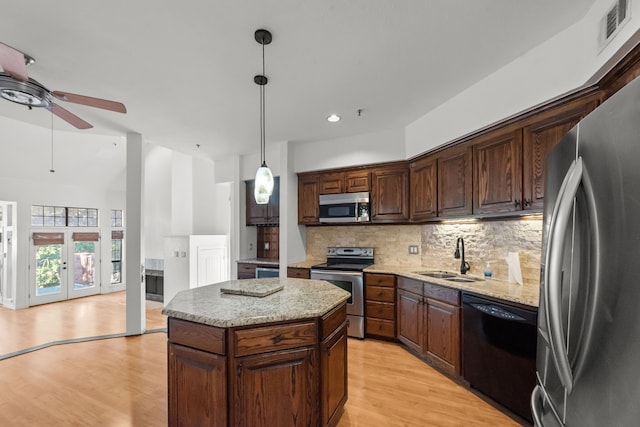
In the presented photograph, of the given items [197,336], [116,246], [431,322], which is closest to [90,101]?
[197,336]

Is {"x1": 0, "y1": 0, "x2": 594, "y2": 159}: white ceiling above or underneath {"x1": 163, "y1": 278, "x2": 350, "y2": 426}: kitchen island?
above

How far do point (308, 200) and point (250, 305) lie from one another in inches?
107

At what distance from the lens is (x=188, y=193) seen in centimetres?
579

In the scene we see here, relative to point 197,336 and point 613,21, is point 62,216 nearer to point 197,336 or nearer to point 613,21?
point 197,336

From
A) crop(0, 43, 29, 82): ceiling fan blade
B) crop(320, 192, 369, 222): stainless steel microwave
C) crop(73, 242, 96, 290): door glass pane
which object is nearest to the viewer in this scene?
crop(0, 43, 29, 82): ceiling fan blade

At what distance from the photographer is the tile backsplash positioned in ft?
8.76

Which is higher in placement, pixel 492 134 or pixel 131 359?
pixel 492 134

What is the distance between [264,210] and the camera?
15.9 ft

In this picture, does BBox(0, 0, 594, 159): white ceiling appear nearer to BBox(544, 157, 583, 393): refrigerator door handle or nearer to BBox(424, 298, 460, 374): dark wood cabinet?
BBox(544, 157, 583, 393): refrigerator door handle

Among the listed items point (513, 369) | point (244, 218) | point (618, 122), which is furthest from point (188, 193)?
point (618, 122)

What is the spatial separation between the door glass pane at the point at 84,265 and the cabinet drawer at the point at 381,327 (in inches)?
263

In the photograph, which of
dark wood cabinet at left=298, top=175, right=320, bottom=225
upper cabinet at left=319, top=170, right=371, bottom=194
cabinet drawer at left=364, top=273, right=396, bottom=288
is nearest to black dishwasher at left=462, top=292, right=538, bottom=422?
cabinet drawer at left=364, top=273, right=396, bottom=288

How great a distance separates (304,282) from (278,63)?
1844 millimetres

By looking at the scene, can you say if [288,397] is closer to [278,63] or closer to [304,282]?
[304,282]
